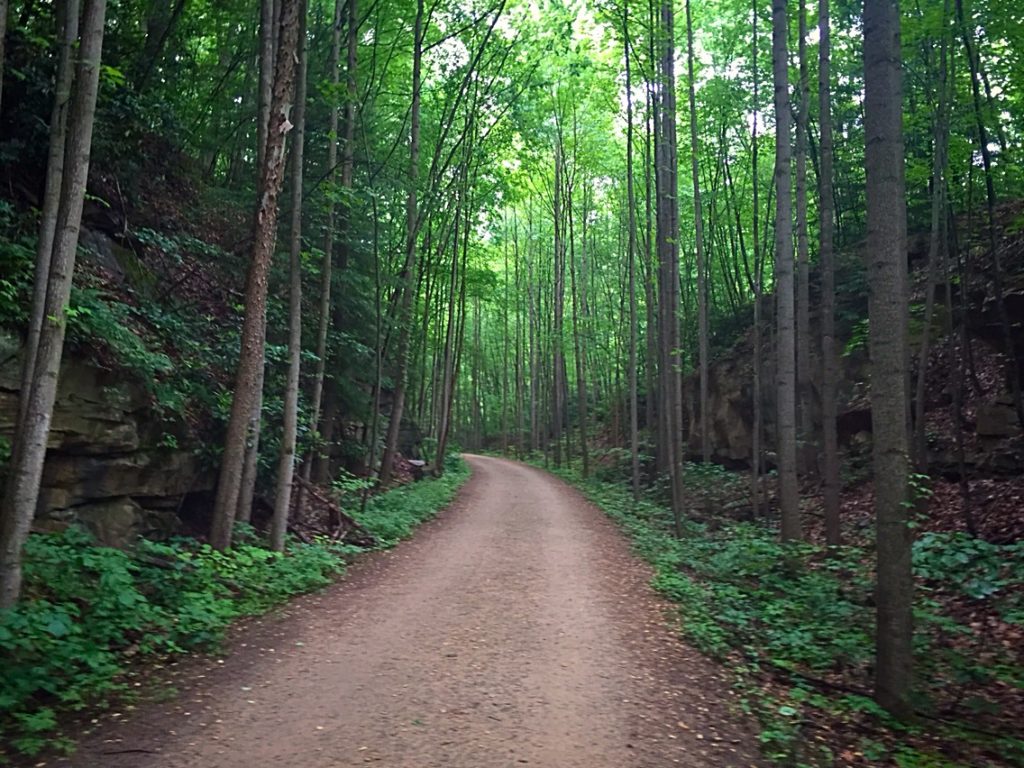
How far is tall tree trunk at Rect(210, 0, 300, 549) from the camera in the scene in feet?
27.6

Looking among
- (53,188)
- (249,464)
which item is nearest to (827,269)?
(249,464)

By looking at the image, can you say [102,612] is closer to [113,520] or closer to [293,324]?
[113,520]

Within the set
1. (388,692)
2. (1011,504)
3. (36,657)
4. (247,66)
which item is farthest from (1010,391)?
(247,66)

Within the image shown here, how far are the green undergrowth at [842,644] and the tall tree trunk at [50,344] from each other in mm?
5537

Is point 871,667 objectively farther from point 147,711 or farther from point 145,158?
point 145,158

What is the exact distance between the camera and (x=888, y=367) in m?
4.85

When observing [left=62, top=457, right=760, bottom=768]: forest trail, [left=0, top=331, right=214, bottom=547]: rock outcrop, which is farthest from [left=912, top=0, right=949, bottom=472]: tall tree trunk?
[left=0, top=331, right=214, bottom=547]: rock outcrop

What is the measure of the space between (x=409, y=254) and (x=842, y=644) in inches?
441

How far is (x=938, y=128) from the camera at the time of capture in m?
9.83

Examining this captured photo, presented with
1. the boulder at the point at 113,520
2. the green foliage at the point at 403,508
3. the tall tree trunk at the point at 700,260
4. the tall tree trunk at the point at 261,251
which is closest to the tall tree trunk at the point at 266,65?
the tall tree trunk at the point at 261,251

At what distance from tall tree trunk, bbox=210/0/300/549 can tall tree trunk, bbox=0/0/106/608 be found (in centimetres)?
309

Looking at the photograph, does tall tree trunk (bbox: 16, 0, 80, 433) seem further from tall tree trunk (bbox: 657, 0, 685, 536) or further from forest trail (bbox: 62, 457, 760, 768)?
tall tree trunk (bbox: 657, 0, 685, 536)

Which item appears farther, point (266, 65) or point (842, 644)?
point (266, 65)

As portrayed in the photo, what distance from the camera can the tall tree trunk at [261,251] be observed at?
8.40m
